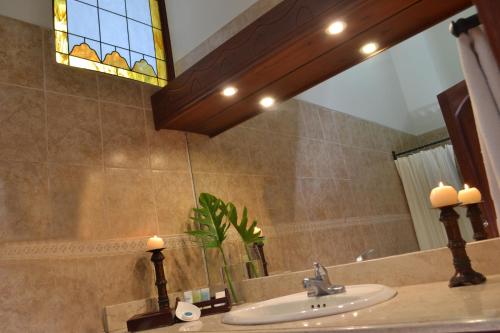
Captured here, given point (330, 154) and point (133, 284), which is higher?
point (330, 154)

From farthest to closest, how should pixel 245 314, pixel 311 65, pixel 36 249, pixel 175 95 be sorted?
1. pixel 175 95
2. pixel 311 65
3. pixel 36 249
4. pixel 245 314

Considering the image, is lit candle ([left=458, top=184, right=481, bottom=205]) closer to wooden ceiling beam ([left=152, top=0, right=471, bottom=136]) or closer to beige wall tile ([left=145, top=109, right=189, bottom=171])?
wooden ceiling beam ([left=152, top=0, right=471, bottom=136])

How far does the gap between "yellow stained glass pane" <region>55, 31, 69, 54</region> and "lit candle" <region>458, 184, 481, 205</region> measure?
196 centimetres

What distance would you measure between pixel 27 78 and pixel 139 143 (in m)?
0.61

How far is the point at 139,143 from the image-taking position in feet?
7.11

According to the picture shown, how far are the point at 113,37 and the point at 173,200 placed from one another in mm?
1040

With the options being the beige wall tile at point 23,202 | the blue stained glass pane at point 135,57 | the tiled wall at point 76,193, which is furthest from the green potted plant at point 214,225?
the blue stained glass pane at point 135,57

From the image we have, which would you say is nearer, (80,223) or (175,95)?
(80,223)

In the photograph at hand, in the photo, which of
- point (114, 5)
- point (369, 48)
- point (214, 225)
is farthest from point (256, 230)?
point (114, 5)

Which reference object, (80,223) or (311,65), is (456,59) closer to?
(311,65)

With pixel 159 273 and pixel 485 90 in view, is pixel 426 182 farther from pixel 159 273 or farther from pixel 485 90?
pixel 159 273

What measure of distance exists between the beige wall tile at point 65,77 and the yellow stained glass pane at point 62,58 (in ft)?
0.10

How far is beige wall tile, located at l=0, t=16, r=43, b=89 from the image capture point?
1.83 m

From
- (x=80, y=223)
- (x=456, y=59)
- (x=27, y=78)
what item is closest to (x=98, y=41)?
(x=27, y=78)
